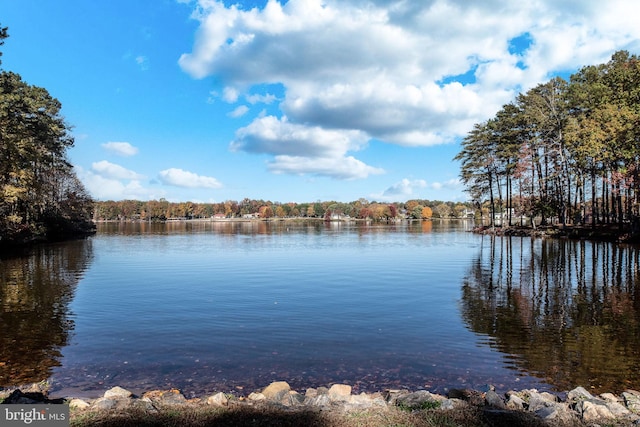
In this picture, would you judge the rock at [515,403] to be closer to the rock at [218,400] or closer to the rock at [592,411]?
the rock at [592,411]

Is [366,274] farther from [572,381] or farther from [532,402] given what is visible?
[532,402]

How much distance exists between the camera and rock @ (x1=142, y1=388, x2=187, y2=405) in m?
7.27

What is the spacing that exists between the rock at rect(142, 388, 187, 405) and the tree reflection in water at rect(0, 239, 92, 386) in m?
3.11

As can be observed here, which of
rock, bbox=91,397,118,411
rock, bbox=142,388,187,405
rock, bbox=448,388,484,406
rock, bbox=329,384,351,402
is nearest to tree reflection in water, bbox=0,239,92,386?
rock, bbox=142,388,187,405

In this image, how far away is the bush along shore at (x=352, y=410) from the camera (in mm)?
6090

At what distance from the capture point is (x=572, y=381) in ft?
29.6

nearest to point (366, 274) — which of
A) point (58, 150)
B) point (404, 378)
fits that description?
point (404, 378)

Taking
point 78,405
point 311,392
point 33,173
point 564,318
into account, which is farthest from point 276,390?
point 33,173

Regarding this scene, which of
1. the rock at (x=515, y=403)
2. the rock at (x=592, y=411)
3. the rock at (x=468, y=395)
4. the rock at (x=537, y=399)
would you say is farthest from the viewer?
the rock at (x=468, y=395)

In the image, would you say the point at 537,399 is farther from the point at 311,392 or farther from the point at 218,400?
the point at 218,400

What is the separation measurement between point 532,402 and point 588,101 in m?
56.6

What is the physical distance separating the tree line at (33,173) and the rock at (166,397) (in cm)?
2952

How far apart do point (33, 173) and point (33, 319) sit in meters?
28.5

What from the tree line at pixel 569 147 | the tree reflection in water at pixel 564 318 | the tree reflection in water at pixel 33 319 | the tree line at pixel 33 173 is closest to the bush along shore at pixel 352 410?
the tree reflection in water at pixel 564 318
